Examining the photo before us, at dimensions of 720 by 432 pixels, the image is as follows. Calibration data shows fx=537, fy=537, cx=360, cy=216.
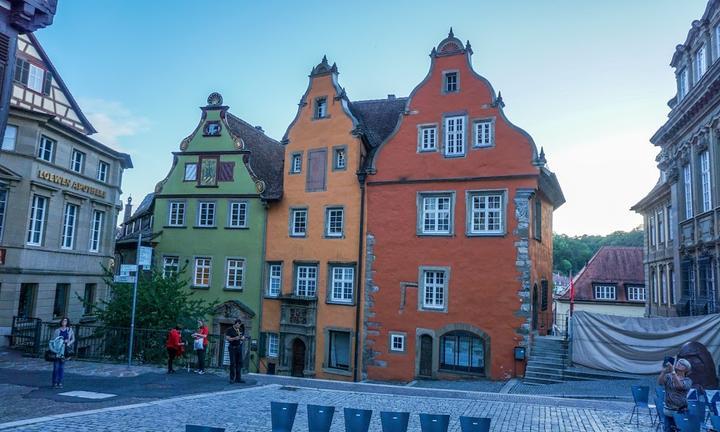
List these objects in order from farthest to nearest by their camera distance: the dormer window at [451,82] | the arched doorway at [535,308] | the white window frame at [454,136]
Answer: the dormer window at [451,82], the white window frame at [454,136], the arched doorway at [535,308]

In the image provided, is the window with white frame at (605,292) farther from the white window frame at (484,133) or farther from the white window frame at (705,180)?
the white window frame at (484,133)

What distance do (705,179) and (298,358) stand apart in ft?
60.4

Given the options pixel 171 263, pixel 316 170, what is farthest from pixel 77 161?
pixel 316 170

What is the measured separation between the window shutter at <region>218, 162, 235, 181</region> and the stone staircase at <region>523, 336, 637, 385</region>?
54.2ft

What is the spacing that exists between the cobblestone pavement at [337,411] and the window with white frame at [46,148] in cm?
1585

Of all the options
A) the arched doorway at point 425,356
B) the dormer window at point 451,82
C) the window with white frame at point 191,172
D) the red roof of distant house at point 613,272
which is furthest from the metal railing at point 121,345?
the red roof of distant house at point 613,272

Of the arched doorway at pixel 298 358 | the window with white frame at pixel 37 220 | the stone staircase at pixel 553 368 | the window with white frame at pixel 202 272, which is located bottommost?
the arched doorway at pixel 298 358

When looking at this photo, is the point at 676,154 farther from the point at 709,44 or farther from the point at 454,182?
the point at 454,182

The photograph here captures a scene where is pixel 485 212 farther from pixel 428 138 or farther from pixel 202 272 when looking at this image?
pixel 202 272

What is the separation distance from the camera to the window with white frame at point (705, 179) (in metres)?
19.7

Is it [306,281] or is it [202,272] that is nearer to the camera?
[306,281]

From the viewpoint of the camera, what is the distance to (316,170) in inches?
1016

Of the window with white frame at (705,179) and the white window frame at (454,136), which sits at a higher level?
the white window frame at (454,136)

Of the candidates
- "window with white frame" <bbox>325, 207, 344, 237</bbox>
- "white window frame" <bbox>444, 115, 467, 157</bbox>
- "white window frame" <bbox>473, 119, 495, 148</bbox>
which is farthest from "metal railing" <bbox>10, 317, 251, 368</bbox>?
"white window frame" <bbox>473, 119, 495, 148</bbox>
